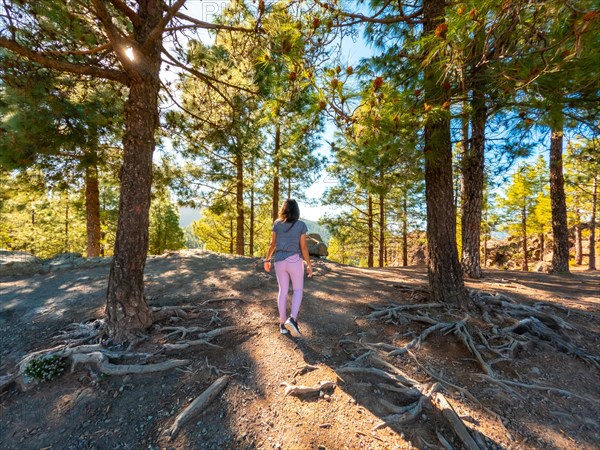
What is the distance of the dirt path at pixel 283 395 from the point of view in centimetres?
201

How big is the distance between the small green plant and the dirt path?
0.09 metres

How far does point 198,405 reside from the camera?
7.42 feet

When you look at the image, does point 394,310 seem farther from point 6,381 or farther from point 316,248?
point 316,248

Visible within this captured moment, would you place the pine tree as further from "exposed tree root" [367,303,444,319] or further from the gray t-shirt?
"exposed tree root" [367,303,444,319]

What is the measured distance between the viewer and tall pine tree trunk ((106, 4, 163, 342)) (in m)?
3.26

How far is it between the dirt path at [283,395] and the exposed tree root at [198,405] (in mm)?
57

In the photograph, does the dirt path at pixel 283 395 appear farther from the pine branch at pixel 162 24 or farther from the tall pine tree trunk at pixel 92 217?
the tall pine tree trunk at pixel 92 217

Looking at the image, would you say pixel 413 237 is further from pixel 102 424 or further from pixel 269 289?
pixel 102 424

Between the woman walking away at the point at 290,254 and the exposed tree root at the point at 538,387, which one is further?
the woman walking away at the point at 290,254

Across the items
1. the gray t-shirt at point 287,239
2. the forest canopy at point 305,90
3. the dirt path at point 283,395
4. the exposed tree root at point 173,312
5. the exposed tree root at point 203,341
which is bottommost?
the dirt path at point 283,395

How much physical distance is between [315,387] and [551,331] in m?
3.66

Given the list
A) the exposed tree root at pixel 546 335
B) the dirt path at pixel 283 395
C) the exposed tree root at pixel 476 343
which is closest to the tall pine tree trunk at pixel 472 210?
the dirt path at pixel 283 395

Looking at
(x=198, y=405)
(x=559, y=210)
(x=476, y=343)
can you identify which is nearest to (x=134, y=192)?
(x=198, y=405)

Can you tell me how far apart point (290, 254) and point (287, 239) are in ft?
0.69
